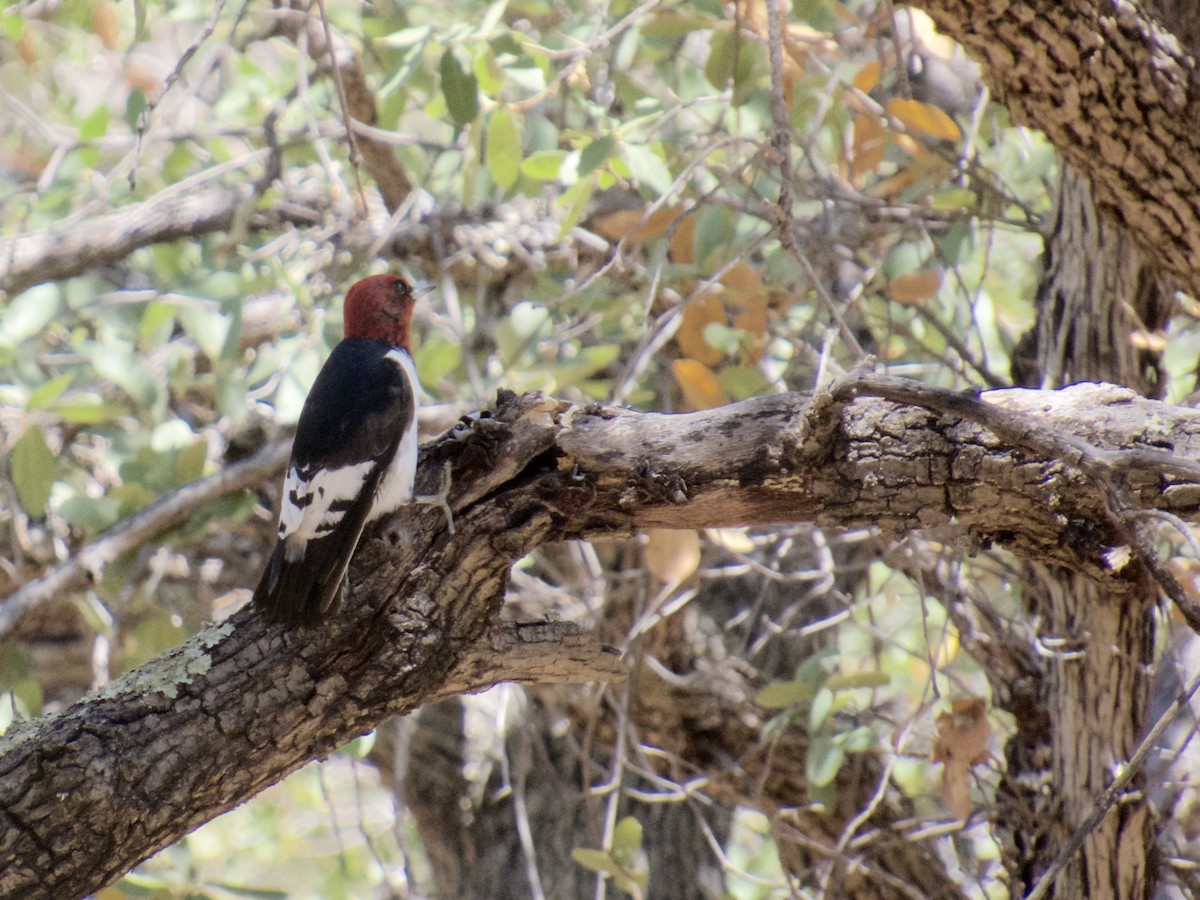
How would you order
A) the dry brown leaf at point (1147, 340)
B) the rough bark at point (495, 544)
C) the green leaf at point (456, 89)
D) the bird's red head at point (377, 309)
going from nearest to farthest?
1. the rough bark at point (495, 544)
2. the dry brown leaf at point (1147, 340)
3. the green leaf at point (456, 89)
4. the bird's red head at point (377, 309)

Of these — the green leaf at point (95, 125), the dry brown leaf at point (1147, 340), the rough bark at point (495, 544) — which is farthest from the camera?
the green leaf at point (95, 125)

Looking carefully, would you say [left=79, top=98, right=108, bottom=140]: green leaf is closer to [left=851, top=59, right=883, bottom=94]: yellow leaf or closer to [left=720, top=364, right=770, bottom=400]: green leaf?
[left=720, top=364, right=770, bottom=400]: green leaf

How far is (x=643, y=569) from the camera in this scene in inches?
140

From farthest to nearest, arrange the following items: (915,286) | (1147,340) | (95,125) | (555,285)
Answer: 1. (95,125)
2. (555,285)
3. (915,286)
4. (1147,340)

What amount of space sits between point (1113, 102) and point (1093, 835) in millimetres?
1570

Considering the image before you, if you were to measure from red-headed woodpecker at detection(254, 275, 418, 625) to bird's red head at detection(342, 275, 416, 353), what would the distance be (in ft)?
0.43

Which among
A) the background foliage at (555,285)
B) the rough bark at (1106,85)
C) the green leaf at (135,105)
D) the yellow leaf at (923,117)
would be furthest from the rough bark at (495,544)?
the green leaf at (135,105)

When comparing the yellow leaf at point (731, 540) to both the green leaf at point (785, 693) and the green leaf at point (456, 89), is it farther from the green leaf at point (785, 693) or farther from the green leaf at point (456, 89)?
the green leaf at point (456, 89)

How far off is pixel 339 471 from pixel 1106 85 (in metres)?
1.74

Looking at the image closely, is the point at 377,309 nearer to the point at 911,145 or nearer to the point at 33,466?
the point at 33,466

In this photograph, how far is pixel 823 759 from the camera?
3.11 m

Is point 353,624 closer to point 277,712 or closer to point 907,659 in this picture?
point 277,712

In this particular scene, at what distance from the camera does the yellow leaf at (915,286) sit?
3156 mm

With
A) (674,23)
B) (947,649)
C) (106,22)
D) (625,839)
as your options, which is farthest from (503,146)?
(106,22)
